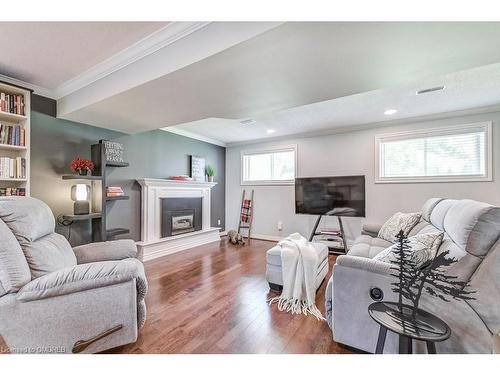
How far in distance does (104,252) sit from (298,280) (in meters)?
1.82

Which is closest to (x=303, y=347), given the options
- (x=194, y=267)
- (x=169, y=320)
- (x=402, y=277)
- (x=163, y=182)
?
(x=402, y=277)

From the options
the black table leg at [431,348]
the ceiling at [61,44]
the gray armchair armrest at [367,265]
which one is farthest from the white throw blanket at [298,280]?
the ceiling at [61,44]

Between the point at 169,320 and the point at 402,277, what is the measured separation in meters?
1.78

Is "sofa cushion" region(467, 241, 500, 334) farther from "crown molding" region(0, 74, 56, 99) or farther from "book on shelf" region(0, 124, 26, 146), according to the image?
"crown molding" region(0, 74, 56, 99)

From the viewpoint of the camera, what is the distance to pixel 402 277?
1.16m

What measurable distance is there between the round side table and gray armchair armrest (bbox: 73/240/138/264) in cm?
202

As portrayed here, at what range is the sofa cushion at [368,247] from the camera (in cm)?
244

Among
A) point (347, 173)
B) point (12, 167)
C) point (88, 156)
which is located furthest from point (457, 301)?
point (88, 156)

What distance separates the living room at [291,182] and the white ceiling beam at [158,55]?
14mm

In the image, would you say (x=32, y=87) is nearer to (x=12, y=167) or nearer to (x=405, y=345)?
(x=12, y=167)

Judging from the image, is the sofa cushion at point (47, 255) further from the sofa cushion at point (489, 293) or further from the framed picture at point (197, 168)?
the framed picture at point (197, 168)

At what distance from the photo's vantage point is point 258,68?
1751 mm

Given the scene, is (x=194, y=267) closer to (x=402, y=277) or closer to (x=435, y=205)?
(x=402, y=277)

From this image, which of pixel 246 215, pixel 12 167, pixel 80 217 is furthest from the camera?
pixel 246 215
